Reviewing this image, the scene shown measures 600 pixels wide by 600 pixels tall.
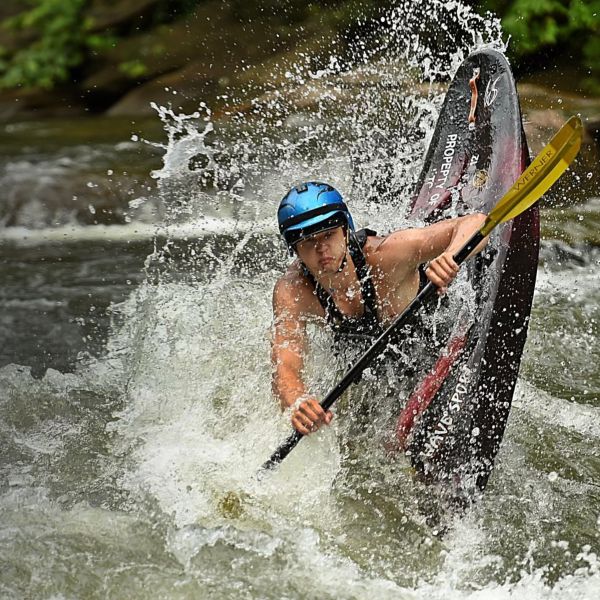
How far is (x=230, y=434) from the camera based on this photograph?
4215mm

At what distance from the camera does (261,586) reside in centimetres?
342

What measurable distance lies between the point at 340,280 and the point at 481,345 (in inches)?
26.4

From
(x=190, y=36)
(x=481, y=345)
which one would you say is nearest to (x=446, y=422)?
(x=481, y=345)

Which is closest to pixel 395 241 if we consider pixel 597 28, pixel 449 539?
pixel 449 539

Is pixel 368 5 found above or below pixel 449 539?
above

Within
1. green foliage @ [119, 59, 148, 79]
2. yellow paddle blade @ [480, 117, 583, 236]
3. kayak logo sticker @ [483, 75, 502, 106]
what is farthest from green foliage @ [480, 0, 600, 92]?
yellow paddle blade @ [480, 117, 583, 236]

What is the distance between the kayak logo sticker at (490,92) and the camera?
482 centimetres

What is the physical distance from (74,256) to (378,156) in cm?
258

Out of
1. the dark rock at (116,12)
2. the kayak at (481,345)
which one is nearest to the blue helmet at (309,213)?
the kayak at (481,345)

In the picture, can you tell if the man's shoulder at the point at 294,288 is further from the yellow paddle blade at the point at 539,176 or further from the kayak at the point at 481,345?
the yellow paddle blade at the point at 539,176

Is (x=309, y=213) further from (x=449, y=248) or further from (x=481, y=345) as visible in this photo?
(x=481, y=345)

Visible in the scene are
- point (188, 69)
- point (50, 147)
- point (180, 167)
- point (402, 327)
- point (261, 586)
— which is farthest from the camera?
point (188, 69)

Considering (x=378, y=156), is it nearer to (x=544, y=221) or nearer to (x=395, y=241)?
(x=544, y=221)

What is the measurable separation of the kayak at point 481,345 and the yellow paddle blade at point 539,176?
48 centimetres
